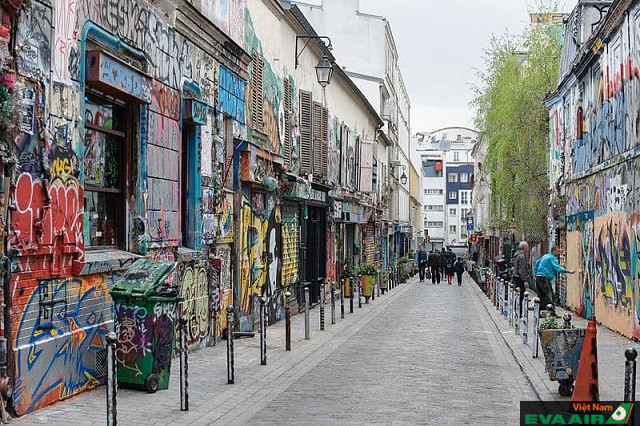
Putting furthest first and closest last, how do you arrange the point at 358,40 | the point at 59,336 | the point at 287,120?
the point at 358,40 → the point at 287,120 → the point at 59,336

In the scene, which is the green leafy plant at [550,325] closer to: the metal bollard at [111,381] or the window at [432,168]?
the metal bollard at [111,381]

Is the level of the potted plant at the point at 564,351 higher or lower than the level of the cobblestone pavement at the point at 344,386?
higher

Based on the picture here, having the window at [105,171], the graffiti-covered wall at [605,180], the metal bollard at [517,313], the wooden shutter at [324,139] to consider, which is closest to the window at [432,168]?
the wooden shutter at [324,139]

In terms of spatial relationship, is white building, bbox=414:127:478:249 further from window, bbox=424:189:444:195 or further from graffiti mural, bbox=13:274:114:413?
graffiti mural, bbox=13:274:114:413

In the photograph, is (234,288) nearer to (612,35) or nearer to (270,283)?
(270,283)

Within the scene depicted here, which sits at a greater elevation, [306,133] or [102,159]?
[306,133]

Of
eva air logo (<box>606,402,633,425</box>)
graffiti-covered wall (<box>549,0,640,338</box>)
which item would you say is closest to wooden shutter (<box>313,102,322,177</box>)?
graffiti-covered wall (<box>549,0,640,338</box>)

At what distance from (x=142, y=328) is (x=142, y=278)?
594mm

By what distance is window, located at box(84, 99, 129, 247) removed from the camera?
1111 cm

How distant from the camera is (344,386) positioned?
37.8ft

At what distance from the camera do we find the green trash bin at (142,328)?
10406 mm

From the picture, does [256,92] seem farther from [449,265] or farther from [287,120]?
[449,265]

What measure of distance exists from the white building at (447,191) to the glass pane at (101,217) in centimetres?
Result: 11365

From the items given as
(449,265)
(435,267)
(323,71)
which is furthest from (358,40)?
(323,71)
